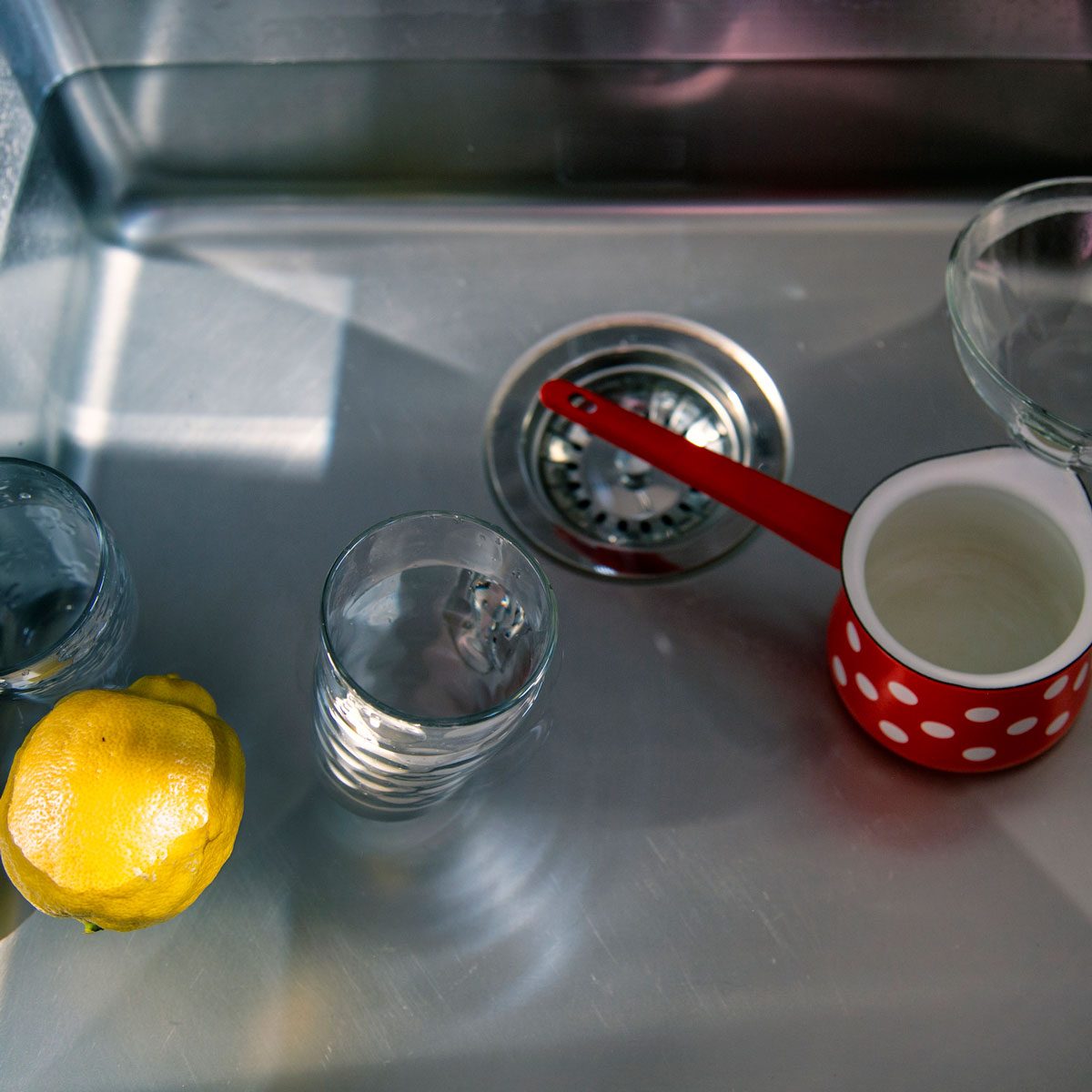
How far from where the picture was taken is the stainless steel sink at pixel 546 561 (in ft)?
1.76

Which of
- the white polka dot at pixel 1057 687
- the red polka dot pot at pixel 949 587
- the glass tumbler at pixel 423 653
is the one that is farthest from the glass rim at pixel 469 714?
the white polka dot at pixel 1057 687

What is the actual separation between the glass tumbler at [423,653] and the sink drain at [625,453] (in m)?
0.07

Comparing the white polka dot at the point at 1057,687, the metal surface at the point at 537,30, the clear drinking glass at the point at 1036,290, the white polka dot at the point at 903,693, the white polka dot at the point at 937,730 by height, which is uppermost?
the metal surface at the point at 537,30

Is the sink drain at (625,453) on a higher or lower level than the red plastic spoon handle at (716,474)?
lower

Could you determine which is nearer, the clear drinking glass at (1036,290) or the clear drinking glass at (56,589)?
the clear drinking glass at (56,589)

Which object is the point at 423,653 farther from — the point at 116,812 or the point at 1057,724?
the point at 1057,724

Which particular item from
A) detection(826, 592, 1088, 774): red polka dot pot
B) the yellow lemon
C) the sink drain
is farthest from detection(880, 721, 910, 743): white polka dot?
the yellow lemon

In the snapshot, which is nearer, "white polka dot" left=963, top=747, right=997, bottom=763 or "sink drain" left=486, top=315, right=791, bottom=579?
"white polka dot" left=963, top=747, right=997, bottom=763

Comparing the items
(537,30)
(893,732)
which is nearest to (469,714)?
(893,732)

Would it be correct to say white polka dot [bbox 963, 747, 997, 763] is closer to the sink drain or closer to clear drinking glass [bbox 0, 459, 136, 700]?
the sink drain

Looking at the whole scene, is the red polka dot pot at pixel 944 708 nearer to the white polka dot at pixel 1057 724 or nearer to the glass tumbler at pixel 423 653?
the white polka dot at pixel 1057 724

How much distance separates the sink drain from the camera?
635 millimetres

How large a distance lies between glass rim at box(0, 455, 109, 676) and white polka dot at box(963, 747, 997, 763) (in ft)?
1.31

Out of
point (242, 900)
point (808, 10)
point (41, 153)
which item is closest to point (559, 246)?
point (808, 10)
